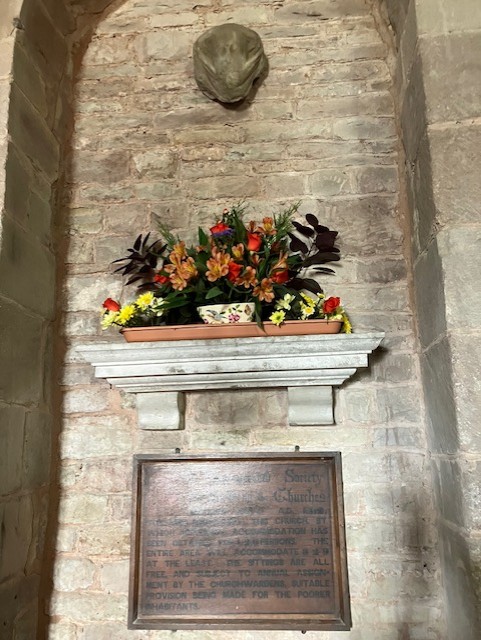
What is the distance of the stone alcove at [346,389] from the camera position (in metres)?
1.76

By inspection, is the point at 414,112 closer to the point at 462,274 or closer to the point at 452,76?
the point at 452,76

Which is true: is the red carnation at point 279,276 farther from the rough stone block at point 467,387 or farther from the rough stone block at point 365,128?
the rough stone block at point 365,128

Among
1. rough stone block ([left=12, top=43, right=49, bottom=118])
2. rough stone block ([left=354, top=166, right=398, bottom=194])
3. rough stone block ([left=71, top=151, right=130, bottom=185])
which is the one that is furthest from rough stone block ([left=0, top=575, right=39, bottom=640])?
rough stone block ([left=354, top=166, right=398, bottom=194])

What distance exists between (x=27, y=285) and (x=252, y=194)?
3.20 ft

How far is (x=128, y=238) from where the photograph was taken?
2.30 meters

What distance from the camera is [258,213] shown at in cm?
227

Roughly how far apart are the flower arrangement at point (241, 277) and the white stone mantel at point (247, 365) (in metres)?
0.11

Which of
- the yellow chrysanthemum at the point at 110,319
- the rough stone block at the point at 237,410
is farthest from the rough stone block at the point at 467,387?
the yellow chrysanthemum at the point at 110,319

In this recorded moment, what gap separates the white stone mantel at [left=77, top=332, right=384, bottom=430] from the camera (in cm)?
185

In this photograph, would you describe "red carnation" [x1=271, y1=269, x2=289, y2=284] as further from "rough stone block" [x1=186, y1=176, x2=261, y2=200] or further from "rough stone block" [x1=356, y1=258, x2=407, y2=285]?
"rough stone block" [x1=186, y1=176, x2=261, y2=200]

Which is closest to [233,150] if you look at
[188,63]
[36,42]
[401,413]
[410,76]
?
[188,63]

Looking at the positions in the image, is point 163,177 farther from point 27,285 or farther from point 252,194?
point 27,285

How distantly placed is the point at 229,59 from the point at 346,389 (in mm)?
1410

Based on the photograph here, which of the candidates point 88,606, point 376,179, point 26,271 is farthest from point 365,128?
point 88,606
